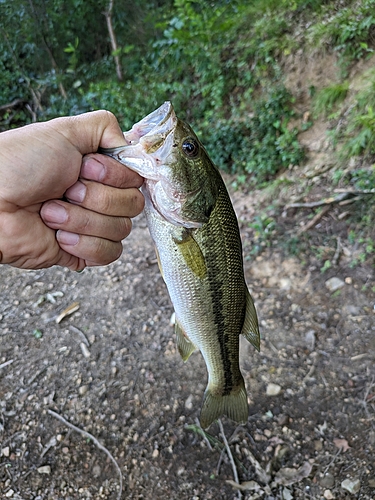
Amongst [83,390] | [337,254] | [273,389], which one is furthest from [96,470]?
[337,254]

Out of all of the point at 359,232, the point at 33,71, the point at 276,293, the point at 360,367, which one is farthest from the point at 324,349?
the point at 33,71

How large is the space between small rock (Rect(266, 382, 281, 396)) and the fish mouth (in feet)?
7.67

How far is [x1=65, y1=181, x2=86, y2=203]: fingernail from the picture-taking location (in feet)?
5.50

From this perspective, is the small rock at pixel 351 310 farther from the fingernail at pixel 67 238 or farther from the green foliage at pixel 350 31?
the green foliage at pixel 350 31

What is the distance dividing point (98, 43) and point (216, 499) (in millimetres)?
10576

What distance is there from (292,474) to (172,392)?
1.11 metres

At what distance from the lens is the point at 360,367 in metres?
3.30

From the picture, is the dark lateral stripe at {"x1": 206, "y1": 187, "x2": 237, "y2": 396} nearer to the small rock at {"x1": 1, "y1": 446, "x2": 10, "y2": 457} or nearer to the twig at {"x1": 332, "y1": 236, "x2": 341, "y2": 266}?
the small rock at {"x1": 1, "y1": 446, "x2": 10, "y2": 457}

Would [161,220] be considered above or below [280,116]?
above

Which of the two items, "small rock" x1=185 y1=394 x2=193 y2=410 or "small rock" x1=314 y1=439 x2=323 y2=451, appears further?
"small rock" x1=185 y1=394 x2=193 y2=410

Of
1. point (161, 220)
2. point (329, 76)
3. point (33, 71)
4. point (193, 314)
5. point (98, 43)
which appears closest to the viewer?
point (161, 220)

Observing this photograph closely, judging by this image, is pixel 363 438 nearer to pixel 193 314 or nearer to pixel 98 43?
pixel 193 314

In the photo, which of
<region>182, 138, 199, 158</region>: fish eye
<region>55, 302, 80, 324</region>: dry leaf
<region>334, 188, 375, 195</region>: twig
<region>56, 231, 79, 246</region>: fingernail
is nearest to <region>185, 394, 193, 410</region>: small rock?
<region>55, 302, 80, 324</region>: dry leaf

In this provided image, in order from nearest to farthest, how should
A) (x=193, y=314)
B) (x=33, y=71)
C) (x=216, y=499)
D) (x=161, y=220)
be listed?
1. (x=161, y=220)
2. (x=193, y=314)
3. (x=216, y=499)
4. (x=33, y=71)
